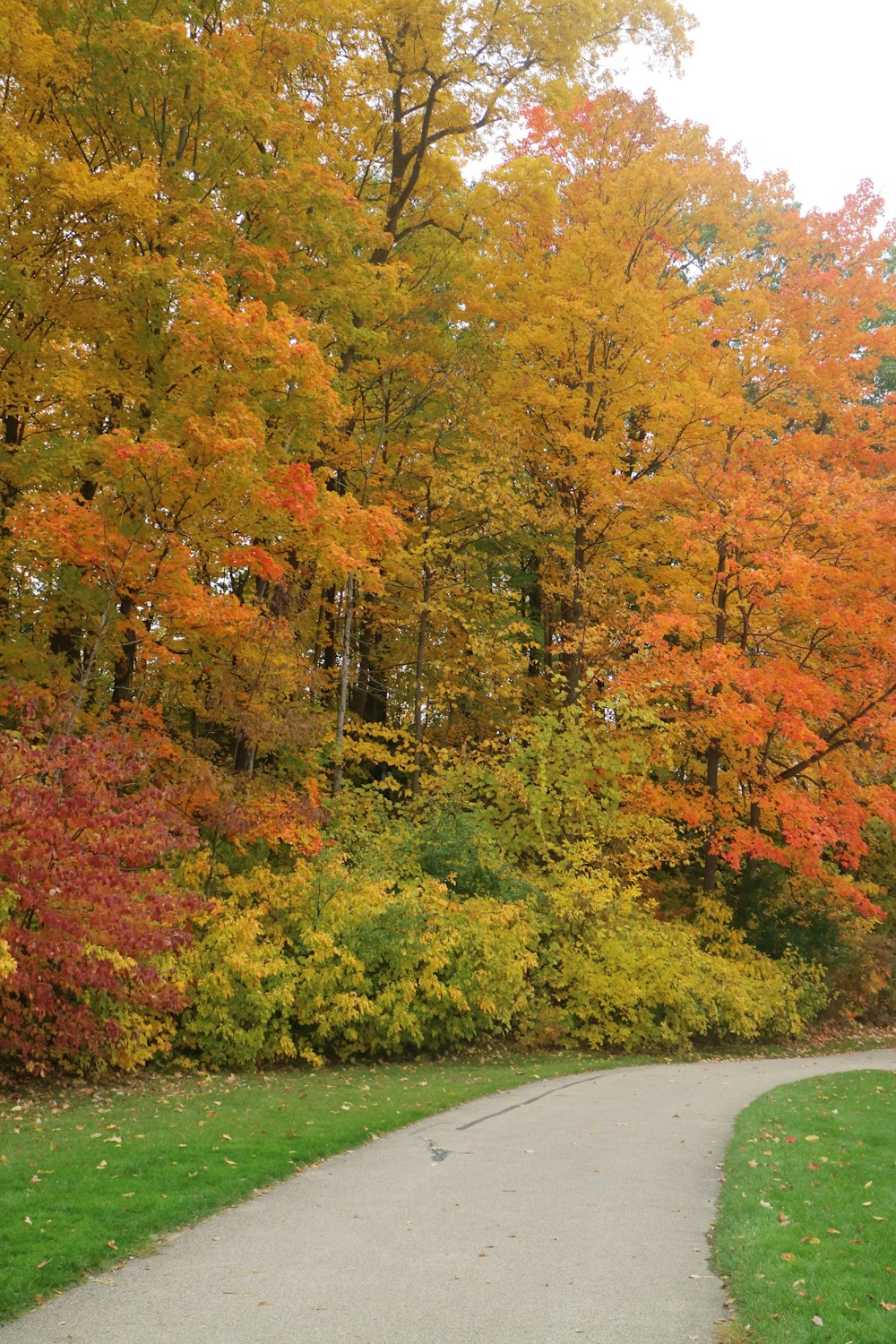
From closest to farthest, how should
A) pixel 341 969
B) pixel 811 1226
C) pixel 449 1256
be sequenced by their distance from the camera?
pixel 449 1256
pixel 811 1226
pixel 341 969

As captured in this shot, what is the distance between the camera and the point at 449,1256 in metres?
5.55

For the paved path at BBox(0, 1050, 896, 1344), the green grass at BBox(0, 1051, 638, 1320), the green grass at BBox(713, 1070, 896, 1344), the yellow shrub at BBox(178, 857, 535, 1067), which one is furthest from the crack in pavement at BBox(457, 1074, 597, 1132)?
the green grass at BBox(713, 1070, 896, 1344)

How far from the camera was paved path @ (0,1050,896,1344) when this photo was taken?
4609 mm

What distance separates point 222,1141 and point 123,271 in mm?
9470

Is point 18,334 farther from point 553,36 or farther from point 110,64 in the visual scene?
point 553,36

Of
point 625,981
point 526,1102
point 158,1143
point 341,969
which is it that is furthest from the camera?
point 625,981

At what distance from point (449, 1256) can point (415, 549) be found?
42.5ft

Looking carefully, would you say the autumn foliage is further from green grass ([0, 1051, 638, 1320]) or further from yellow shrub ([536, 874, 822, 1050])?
green grass ([0, 1051, 638, 1320])

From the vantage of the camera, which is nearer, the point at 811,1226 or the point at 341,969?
the point at 811,1226

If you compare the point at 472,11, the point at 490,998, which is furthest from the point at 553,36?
the point at 490,998

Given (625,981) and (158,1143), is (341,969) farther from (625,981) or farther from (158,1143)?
(625,981)

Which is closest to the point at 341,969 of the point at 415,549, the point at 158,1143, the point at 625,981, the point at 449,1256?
the point at 158,1143

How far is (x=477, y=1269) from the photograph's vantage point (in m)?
5.35

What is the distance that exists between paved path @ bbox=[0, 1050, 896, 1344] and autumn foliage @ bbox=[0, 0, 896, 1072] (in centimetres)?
309
